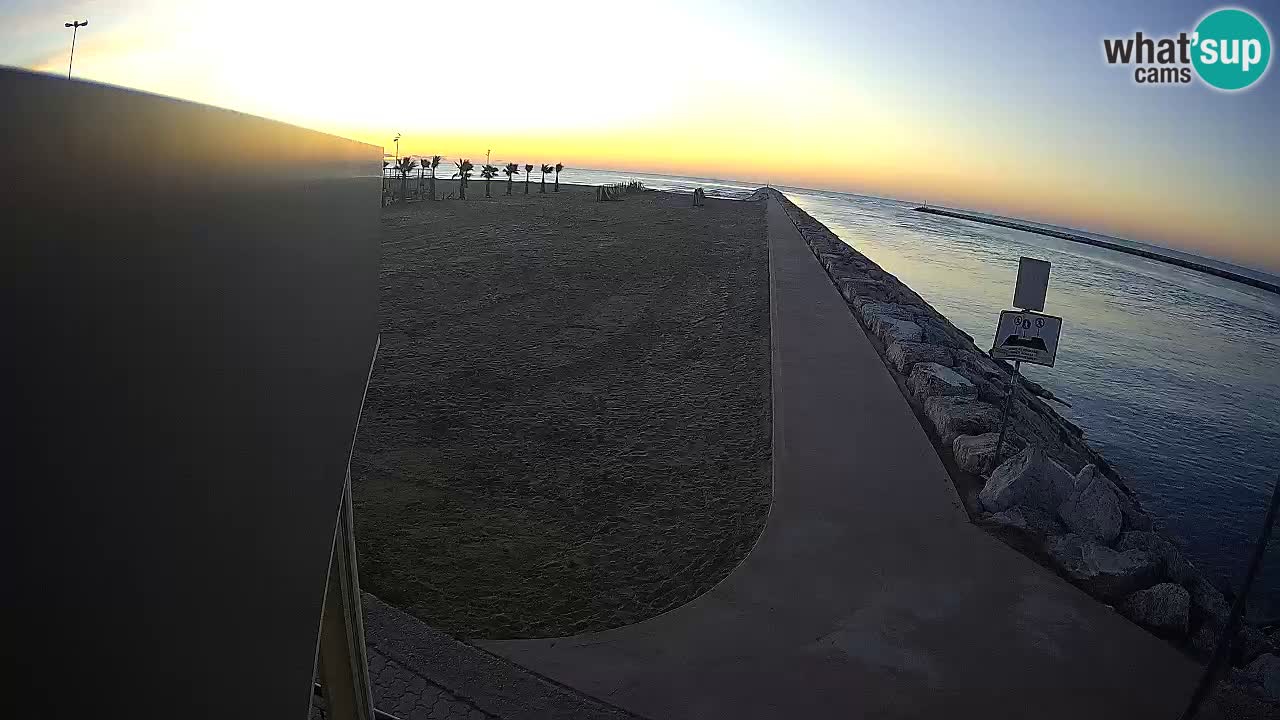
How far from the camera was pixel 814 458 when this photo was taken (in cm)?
728

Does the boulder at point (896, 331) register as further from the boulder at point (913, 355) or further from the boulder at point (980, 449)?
the boulder at point (980, 449)

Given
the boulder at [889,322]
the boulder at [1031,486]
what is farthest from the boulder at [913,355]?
the boulder at [1031,486]

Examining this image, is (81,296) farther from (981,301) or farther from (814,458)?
(981,301)

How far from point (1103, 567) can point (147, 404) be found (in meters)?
5.91

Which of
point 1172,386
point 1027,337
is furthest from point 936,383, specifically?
point 1172,386

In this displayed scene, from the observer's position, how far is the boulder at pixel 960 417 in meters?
7.77

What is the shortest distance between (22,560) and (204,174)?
50 cm

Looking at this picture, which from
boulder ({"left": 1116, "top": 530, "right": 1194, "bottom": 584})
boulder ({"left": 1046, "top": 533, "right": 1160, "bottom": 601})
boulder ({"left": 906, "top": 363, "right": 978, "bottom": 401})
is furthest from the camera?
boulder ({"left": 906, "top": 363, "right": 978, "bottom": 401})

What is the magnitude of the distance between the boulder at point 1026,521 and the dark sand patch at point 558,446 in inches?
70.6

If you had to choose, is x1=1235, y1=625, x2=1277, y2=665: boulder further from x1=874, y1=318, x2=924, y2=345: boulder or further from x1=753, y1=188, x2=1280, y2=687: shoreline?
x1=874, y1=318, x2=924, y2=345: boulder

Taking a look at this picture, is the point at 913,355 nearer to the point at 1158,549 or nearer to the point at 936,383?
the point at 936,383

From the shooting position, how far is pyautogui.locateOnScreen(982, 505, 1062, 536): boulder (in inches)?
234

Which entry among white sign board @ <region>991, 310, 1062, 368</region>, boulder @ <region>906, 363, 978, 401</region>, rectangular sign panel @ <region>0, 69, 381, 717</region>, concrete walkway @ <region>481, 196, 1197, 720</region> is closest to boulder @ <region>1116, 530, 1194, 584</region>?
concrete walkway @ <region>481, 196, 1197, 720</region>

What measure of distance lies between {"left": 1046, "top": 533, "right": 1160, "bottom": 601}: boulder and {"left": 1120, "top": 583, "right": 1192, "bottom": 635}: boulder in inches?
5.2
